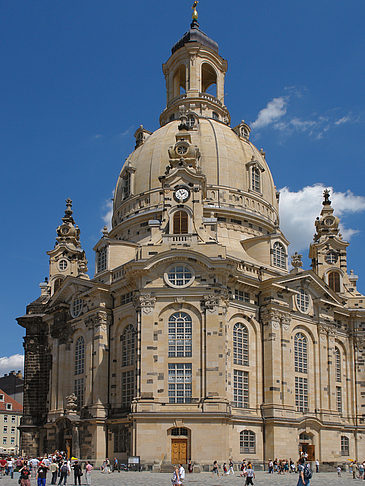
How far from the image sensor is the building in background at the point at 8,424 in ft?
356

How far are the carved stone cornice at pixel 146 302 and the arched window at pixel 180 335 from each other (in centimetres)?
214

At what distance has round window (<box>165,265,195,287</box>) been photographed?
60969 mm

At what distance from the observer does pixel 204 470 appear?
5547 cm

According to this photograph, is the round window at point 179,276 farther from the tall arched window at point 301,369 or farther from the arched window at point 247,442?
the arched window at point 247,442

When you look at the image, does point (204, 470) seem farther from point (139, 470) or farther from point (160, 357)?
point (160, 357)

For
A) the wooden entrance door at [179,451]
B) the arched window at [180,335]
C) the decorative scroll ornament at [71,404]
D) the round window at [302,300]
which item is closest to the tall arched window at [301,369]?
the round window at [302,300]

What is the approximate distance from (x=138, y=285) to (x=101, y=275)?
9139mm

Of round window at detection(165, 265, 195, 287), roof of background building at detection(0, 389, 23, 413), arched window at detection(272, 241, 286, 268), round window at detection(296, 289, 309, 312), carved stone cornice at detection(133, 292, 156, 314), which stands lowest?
roof of background building at detection(0, 389, 23, 413)

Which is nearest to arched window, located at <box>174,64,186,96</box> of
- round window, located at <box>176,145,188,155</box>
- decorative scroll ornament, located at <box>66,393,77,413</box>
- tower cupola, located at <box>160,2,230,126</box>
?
tower cupola, located at <box>160,2,230,126</box>

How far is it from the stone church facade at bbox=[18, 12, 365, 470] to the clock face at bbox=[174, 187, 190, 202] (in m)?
0.14

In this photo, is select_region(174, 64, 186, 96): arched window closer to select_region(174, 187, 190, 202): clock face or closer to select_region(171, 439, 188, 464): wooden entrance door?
select_region(174, 187, 190, 202): clock face

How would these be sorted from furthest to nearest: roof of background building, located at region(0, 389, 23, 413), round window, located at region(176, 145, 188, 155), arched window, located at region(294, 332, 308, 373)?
roof of background building, located at region(0, 389, 23, 413), round window, located at region(176, 145, 188, 155), arched window, located at region(294, 332, 308, 373)

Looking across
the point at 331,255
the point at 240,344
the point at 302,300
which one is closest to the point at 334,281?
the point at 331,255

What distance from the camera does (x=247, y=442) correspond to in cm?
6066
